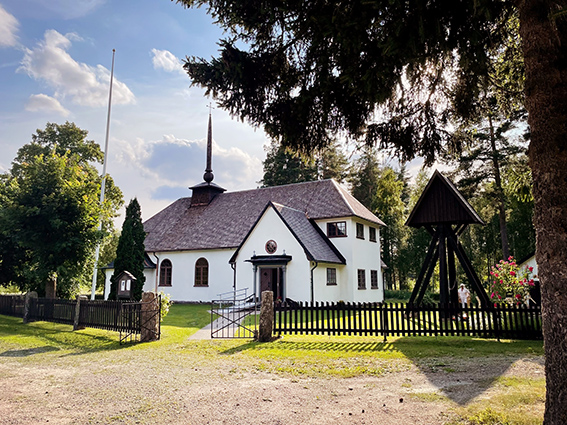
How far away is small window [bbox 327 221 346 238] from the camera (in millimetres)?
25656

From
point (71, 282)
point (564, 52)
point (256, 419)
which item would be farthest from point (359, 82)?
point (71, 282)

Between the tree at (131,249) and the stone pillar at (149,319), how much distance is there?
7.87 meters

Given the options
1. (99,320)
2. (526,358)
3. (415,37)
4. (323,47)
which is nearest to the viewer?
(415,37)

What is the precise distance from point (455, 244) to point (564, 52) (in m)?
10.3

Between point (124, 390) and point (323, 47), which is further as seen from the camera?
point (323, 47)

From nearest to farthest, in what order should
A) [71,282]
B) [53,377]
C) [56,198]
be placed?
[53,377]
[56,198]
[71,282]

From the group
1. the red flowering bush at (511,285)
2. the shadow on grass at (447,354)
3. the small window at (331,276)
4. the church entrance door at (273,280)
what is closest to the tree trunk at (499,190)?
the small window at (331,276)

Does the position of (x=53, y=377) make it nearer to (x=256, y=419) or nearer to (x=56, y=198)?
(x=256, y=419)

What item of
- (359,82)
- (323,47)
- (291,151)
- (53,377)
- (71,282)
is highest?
(323,47)

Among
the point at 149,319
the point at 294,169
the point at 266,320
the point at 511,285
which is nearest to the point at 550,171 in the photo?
the point at 266,320

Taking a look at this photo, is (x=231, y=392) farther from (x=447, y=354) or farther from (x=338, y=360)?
(x=447, y=354)

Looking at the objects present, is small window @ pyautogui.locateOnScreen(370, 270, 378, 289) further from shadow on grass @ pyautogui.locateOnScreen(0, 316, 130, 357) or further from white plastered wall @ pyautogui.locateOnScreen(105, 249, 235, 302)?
shadow on grass @ pyautogui.locateOnScreen(0, 316, 130, 357)

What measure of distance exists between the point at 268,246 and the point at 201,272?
6.76 m

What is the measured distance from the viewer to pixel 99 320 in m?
14.5
